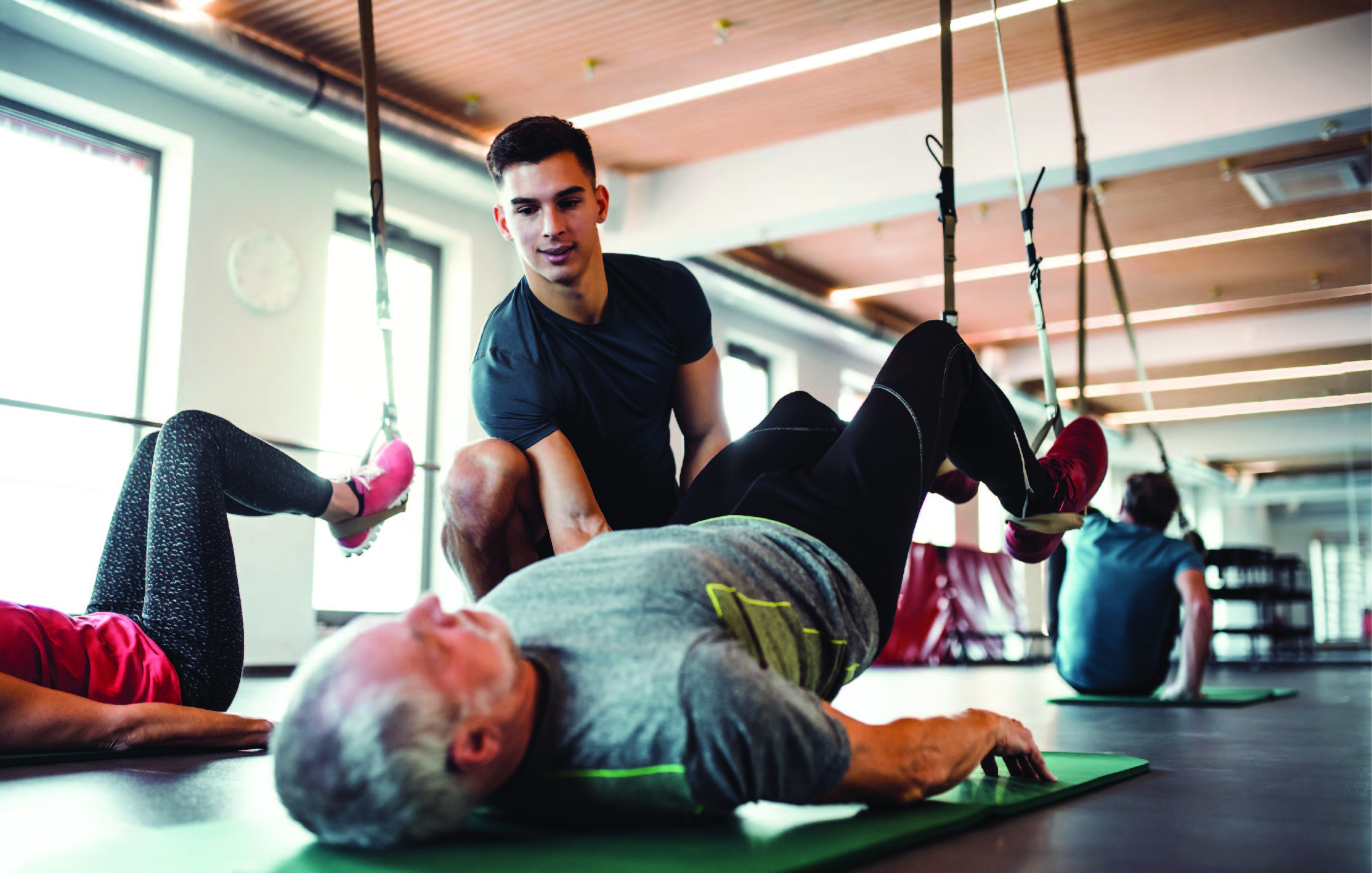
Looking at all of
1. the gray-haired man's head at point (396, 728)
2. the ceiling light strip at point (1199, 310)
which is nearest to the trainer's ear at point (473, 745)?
the gray-haired man's head at point (396, 728)

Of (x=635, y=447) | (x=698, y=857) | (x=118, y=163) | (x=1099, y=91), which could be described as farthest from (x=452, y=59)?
(x=698, y=857)

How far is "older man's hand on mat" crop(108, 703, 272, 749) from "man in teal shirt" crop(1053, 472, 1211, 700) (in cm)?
298

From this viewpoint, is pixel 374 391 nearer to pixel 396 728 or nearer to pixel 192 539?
pixel 192 539

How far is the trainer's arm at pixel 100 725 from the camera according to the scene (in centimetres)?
186

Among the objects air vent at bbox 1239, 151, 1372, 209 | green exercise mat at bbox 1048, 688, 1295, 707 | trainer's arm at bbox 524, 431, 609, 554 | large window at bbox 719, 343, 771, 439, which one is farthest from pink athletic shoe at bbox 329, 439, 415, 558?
large window at bbox 719, 343, 771, 439

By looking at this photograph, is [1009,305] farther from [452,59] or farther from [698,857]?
[698,857]

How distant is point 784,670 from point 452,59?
4696 mm

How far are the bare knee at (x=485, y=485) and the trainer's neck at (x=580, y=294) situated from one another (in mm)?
329

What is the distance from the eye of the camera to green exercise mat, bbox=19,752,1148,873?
1.13 meters

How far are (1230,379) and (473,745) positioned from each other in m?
12.1

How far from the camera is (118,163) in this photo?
5.26 meters

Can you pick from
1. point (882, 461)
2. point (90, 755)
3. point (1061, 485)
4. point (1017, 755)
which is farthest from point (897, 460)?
point (90, 755)

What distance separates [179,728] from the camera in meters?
2.03

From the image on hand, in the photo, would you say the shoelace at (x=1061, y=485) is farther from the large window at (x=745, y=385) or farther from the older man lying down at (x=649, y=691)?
the large window at (x=745, y=385)
